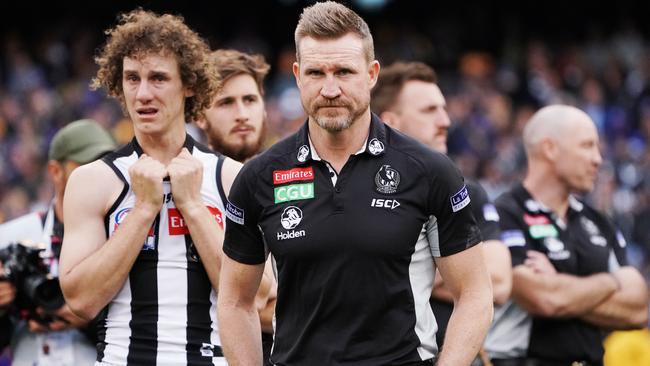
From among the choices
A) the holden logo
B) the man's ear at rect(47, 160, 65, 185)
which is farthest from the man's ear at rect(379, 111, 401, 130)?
the holden logo

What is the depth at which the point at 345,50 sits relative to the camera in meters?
4.74

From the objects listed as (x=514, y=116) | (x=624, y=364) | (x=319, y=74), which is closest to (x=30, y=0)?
(x=514, y=116)

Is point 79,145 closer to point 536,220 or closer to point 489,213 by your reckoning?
point 489,213

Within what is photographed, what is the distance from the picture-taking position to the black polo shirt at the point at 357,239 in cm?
466

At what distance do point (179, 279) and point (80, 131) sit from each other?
1997 millimetres

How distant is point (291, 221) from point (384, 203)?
1.23ft

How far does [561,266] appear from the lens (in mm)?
7602

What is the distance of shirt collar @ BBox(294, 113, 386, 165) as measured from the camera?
481cm

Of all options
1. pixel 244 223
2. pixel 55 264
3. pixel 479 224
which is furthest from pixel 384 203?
pixel 55 264

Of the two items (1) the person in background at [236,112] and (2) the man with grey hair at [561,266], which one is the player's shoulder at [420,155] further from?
(2) the man with grey hair at [561,266]

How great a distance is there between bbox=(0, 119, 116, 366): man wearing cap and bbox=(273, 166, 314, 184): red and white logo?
80.5 inches

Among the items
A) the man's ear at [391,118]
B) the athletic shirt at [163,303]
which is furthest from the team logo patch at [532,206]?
the athletic shirt at [163,303]

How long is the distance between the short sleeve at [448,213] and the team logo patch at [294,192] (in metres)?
0.48

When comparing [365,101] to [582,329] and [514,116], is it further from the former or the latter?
[514,116]
